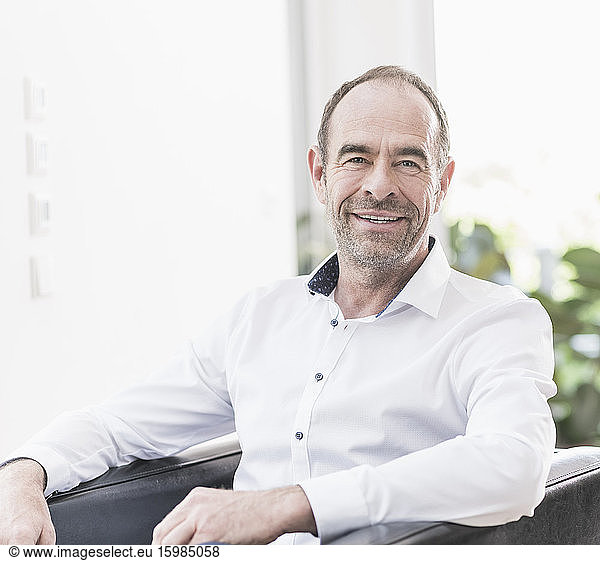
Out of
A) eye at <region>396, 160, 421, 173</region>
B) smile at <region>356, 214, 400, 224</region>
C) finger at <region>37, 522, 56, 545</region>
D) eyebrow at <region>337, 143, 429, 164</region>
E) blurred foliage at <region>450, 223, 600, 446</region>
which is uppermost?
eyebrow at <region>337, 143, 429, 164</region>

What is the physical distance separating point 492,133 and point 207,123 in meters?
1.35

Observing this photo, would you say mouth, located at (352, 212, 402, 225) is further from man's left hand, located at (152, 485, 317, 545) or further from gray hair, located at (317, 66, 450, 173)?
man's left hand, located at (152, 485, 317, 545)

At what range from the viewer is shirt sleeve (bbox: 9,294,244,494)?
1.62 m

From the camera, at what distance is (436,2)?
3.21 metres

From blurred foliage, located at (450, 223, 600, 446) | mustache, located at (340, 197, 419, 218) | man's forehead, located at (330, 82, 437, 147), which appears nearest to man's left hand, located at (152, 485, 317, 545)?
mustache, located at (340, 197, 419, 218)

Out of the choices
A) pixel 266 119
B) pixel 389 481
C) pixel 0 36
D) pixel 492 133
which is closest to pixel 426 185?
pixel 389 481

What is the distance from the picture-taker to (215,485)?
5.59ft

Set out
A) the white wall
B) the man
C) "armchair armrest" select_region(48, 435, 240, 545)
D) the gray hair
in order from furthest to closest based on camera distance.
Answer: the white wall, the gray hair, "armchair armrest" select_region(48, 435, 240, 545), the man

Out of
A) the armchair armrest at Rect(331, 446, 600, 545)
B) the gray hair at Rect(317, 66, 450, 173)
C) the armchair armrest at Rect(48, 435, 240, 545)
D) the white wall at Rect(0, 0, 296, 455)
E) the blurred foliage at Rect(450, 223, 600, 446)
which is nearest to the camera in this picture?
the armchair armrest at Rect(331, 446, 600, 545)

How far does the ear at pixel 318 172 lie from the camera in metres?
1.70

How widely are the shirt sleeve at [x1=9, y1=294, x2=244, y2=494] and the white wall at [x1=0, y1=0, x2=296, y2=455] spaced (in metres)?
0.61

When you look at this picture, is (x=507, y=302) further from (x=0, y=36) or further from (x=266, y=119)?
(x=266, y=119)

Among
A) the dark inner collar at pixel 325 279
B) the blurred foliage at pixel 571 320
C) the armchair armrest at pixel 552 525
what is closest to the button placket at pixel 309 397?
the dark inner collar at pixel 325 279

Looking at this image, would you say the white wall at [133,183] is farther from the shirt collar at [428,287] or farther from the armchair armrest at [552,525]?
the armchair armrest at [552,525]
